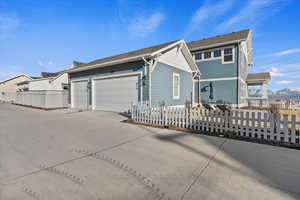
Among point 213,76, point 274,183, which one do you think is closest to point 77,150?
point 274,183

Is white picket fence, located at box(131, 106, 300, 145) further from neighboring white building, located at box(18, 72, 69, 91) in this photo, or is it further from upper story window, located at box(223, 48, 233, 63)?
neighboring white building, located at box(18, 72, 69, 91)

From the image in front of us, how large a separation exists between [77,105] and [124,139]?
10.4 meters

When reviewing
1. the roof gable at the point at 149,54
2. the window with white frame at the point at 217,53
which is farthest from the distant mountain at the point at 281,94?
the roof gable at the point at 149,54

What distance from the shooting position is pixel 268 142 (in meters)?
4.20

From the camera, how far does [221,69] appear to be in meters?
13.6

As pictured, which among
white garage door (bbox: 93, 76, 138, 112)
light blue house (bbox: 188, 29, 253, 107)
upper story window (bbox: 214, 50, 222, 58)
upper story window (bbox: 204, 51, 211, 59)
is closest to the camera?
white garage door (bbox: 93, 76, 138, 112)

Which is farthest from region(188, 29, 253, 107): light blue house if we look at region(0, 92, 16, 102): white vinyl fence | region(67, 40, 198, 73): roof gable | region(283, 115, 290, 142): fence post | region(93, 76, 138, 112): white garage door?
region(0, 92, 16, 102): white vinyl fence

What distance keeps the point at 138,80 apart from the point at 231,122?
5.80 meters

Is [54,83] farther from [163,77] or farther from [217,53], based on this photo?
[217,53]

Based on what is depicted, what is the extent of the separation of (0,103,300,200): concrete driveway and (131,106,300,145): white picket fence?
641mm

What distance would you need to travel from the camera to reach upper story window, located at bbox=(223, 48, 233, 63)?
13.0 metres

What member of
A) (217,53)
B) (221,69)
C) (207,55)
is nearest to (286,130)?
(221,69)

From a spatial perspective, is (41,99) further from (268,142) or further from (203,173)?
(268,142)

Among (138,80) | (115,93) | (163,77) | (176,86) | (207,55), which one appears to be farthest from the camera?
(207,55)
